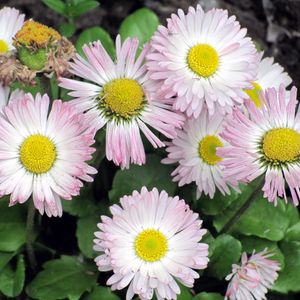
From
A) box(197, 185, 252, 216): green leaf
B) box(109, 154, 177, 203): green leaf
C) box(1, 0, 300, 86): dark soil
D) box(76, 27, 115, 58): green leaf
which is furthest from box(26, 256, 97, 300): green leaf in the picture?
box(1, 0, 300, 86): dark soil

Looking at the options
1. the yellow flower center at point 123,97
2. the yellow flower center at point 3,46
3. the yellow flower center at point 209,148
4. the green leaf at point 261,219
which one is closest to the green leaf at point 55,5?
the yellow flower center at point 3,46

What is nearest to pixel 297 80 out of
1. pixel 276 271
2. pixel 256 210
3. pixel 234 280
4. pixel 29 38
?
pixel 256 210

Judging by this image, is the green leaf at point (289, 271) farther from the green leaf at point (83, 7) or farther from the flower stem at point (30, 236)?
the green leaf at point (83, 7)

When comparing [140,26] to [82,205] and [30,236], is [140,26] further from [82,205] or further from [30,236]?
[30,236]

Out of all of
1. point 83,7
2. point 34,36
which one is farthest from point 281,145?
point 83,7

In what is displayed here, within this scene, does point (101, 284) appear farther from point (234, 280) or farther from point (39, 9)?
point (39, 9)

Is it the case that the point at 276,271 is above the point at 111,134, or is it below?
below

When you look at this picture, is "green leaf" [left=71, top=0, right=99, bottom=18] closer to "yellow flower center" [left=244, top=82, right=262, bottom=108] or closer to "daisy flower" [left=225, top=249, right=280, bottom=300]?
"yellow flower center" [left=244, top=82, right=262, bottom=108]
